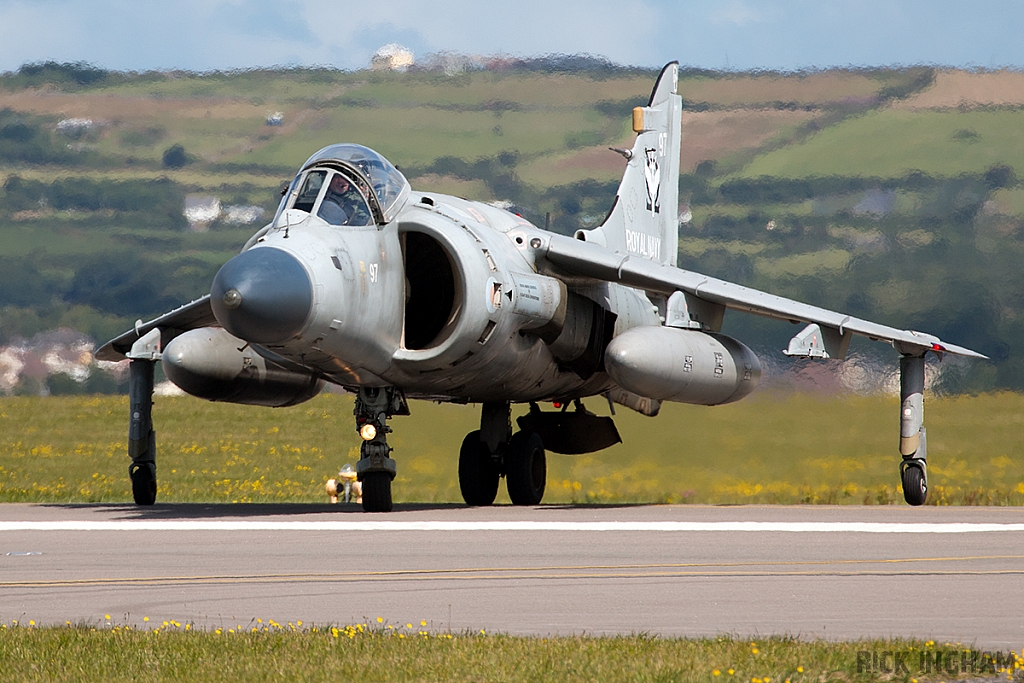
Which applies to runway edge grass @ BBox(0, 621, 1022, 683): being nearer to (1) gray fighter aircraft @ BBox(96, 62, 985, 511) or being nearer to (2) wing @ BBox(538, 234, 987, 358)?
(1) gray fighter aircraft @ BBox(96, 62, 985, 511)

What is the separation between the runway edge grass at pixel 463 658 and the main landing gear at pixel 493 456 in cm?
1052

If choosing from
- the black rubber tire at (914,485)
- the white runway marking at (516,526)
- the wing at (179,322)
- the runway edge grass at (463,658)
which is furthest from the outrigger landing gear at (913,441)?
the runway edge grass at (463,658)

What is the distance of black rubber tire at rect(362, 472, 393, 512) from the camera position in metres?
14.3

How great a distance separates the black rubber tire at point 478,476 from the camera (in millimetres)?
17391

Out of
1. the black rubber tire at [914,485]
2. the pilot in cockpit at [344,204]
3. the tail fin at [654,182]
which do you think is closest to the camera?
the pilot in cockpit at [344,204]

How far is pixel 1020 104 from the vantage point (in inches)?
906

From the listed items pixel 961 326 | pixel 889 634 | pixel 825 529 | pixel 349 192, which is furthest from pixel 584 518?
pixel 961 326

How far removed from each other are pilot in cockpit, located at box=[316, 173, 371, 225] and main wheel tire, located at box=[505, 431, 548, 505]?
4.14 m

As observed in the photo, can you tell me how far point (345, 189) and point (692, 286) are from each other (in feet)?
14.0

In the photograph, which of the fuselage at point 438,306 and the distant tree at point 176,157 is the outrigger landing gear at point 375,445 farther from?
the distant tree at point 176,157

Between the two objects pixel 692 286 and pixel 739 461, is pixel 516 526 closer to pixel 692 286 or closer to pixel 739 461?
pixel 692 286

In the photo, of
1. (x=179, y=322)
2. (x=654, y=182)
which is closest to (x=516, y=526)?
(x=179, y=322)

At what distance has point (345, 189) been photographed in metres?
14.0

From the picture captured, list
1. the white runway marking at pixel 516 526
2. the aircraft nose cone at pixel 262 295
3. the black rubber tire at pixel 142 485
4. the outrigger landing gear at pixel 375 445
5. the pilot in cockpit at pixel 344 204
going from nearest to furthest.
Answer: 1. the aircraft nose cone at pixel 262 295
2. the white runway marking at pixel 516 526
3. the pilot in cockpit at pixel 344 204
4. the outrigger landing gear at pixel 375 445
5. the black rubber tire at pixel 142 485
